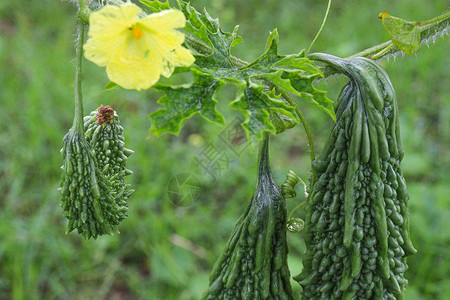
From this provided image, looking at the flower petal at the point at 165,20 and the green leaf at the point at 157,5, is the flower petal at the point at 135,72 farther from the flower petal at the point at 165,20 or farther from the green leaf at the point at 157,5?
the green leaf at the point at 157,5

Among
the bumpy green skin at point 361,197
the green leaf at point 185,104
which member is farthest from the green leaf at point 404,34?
the green leaf at point 185,104

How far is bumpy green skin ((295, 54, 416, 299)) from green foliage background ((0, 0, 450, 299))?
146 centimetres

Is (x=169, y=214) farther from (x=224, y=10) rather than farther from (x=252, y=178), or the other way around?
(x=224, y=10)

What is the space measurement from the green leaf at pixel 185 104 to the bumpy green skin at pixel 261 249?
0.35 metres

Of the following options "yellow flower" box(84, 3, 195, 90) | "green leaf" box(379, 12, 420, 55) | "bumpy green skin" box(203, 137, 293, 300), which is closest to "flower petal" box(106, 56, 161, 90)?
"yellow flower" box(84, 3, 195, 90)

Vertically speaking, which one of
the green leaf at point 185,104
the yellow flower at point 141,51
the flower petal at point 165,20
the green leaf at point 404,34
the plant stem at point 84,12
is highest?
the green leaf at point 404,34

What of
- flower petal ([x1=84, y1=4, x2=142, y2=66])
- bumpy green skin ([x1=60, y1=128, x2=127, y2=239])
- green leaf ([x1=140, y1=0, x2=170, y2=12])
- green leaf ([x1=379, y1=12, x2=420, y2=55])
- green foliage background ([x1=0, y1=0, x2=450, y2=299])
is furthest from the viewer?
green foliage background ([x1=0, y1=0, x2=450, y2=299])

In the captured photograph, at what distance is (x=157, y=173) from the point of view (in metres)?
3.79

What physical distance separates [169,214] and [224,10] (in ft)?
8.53

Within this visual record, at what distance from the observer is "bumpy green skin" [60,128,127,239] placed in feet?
4.65

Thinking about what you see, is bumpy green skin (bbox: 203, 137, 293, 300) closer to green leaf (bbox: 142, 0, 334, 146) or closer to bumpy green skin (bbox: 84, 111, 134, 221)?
green leaf (bbox: 142, 0, 334, 146)

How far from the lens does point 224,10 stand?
5164 millimetres

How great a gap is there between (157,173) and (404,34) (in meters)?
2.57

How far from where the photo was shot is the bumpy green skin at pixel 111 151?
1.51 meters
